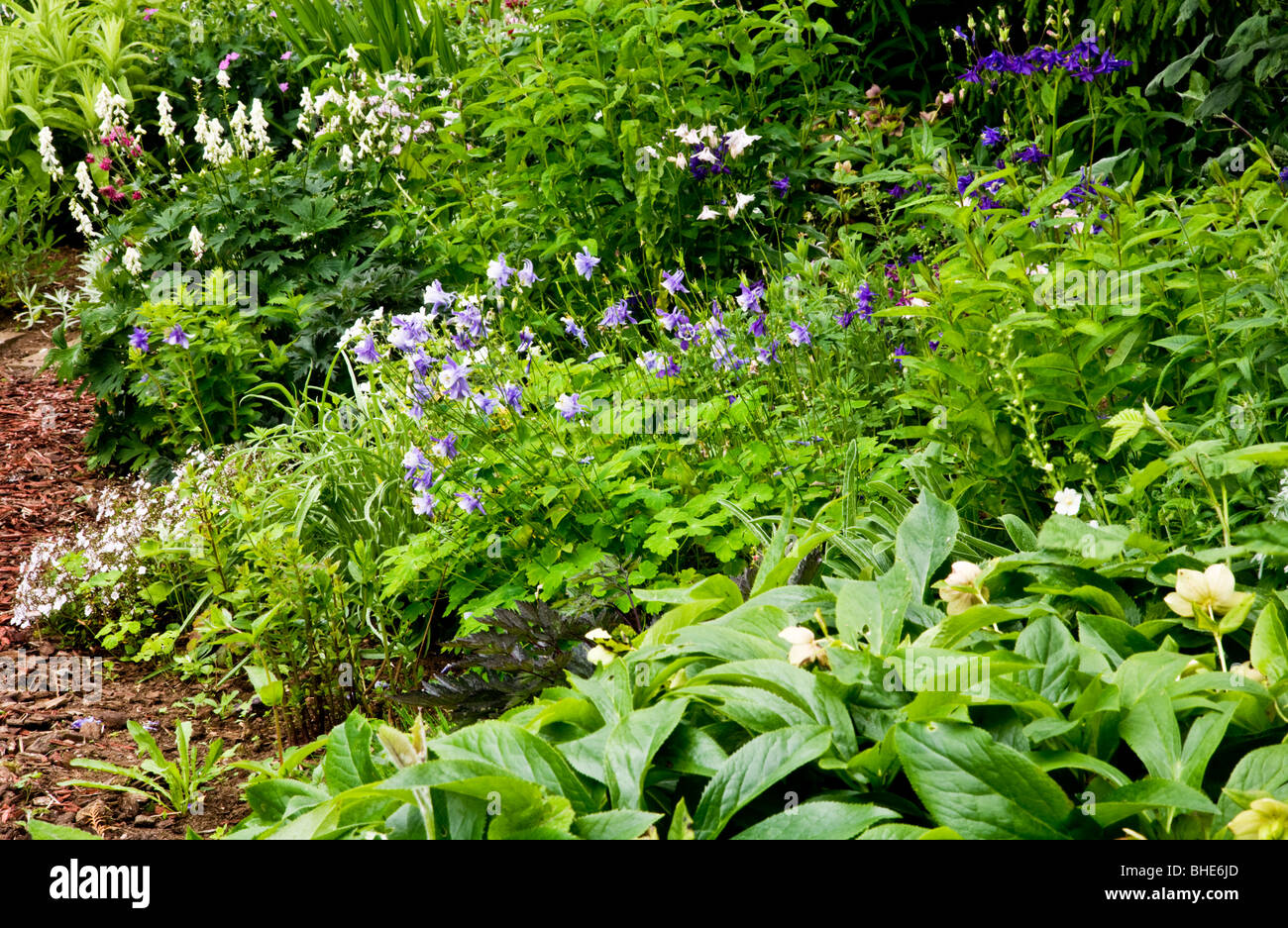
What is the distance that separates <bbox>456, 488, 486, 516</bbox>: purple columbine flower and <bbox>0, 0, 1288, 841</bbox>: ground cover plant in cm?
1

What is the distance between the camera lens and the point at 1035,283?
240 cm

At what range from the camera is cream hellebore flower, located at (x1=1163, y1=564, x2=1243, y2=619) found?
1.36 metres

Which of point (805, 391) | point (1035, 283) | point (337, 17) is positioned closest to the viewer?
point (1035, 283)

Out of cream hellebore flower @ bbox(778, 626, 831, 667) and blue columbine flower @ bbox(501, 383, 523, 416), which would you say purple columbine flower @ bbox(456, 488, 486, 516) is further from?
cream hellebore flower @ bbox(778, 626, 831, 667)

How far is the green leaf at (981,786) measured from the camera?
112 cm

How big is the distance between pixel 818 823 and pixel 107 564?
3.30 m

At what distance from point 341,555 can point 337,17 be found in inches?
189

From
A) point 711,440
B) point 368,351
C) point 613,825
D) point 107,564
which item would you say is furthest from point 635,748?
point 107,564

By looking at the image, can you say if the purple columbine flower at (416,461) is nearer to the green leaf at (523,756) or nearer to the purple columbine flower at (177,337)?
the green leaf at (523,756)

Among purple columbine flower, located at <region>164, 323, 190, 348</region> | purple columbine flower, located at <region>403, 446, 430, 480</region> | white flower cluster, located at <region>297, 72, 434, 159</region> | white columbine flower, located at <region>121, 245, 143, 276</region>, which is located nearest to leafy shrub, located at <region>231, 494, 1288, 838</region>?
purple columbine flower, located at <region>403, 446, 430, 480</region>

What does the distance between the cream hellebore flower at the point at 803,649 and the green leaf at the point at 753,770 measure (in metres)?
0.14

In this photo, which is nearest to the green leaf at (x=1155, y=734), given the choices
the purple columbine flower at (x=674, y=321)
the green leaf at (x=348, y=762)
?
the green leaf at (x=348, y=762)
